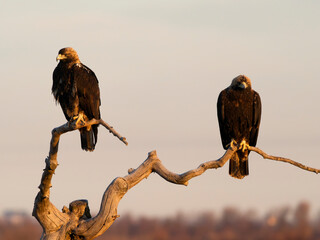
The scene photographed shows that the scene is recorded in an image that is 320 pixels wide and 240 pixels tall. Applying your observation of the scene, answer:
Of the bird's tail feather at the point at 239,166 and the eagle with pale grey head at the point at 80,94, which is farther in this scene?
the bird's tail feather at the point at 239,166

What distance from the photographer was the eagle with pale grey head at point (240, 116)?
1095 cm

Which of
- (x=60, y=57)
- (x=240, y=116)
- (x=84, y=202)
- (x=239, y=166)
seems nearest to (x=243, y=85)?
(x=240, y=116)

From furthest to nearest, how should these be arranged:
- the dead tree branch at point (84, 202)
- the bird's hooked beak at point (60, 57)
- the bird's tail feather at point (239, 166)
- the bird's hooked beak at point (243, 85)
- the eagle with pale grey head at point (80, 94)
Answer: the bird's tail feather at point (239, 166)
the bird's hooked beak at point (243, 85)
the bird's hooked beak at point (60, 57)
the eagle with pale grey head at point (80, 94)
the dead tree branch at point (84, 202)

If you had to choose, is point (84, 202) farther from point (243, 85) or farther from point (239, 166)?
point (243, 85)

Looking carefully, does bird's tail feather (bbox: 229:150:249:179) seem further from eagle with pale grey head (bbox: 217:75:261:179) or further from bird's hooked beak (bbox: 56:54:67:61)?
bird's hooked beak (bbox: 56:54:67:61)

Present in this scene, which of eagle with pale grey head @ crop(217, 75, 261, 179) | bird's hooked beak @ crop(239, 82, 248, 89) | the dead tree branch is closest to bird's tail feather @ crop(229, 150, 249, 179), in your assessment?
eagle with pale grey head @ crop(217, 75, 261, 179)

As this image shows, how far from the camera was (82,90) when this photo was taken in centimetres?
1023

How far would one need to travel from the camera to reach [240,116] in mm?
10969

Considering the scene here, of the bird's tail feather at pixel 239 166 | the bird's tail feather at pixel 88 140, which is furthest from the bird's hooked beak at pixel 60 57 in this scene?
the bird's tail feather at pixel 239 166

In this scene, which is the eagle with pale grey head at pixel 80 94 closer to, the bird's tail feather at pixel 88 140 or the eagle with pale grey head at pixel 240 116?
the bird's tail feather at pixel 88 140

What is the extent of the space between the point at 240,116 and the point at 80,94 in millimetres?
2646

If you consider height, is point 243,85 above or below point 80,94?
above

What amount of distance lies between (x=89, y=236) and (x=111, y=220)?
410mm

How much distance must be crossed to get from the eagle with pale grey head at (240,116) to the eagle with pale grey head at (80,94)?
2.12 metres
